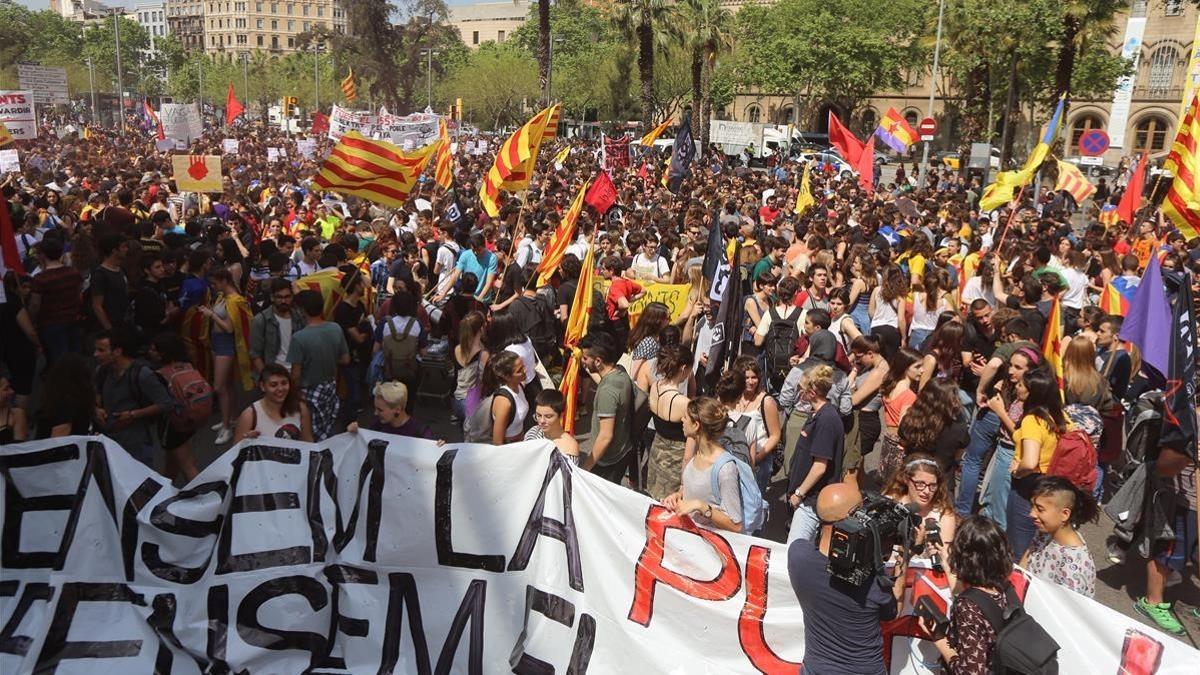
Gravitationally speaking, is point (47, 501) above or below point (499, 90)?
below

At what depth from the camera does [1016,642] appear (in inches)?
142

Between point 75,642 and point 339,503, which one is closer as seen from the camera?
point 75,642

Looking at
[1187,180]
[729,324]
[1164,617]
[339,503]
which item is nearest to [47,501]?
[339,503]

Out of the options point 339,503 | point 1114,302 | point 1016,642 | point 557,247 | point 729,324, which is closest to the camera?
point 1016,642

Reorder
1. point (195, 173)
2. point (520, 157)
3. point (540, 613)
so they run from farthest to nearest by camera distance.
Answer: point (195, 173)
point (520, 157)
point (540, 613)

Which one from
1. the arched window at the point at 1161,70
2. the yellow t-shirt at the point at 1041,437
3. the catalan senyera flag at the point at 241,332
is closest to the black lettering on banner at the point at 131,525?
the catalan senyera flag at the point at 241,332

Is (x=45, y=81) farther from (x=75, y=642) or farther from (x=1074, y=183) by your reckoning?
(x=1074, y=183)

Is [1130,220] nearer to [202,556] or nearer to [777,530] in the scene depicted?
[777,530]

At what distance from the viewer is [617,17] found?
36.4 metres

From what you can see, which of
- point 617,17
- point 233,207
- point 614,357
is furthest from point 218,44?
point 614,357

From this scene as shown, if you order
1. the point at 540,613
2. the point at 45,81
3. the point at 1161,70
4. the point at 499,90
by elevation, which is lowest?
the point at 540,613

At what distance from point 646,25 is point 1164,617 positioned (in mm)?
32344

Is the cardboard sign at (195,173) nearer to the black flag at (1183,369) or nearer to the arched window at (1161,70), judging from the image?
the black flag at (1183,369)

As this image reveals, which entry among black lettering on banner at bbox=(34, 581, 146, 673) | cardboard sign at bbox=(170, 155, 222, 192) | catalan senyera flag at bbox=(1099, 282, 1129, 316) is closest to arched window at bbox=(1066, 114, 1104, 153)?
catalan senyera flag at bbox=(1099, 282, 1129, 316)
